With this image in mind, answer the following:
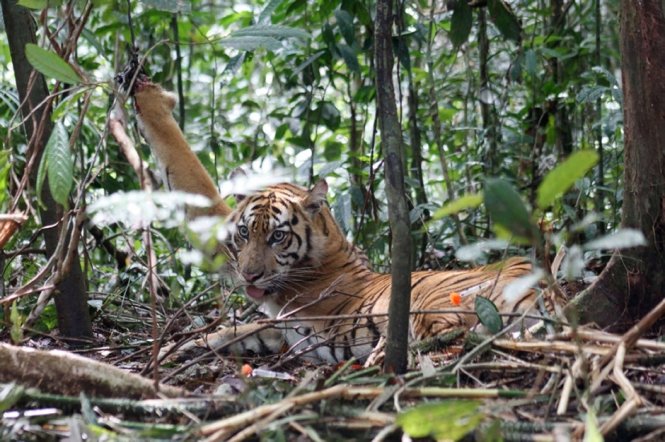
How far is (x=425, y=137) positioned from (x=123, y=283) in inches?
86.0

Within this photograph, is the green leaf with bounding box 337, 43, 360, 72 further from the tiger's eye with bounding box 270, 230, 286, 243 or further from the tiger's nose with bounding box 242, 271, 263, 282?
the tiger's nose with bounding box 242, 271, 263, 282

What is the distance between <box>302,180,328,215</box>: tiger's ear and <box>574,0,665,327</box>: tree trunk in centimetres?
188

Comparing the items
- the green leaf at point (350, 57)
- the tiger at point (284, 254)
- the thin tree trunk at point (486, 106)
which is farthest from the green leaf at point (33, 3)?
the thin tree trunk at point (486, 106)

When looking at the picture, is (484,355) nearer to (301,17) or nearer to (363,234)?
(363,234)

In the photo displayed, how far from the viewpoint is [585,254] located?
3.89m

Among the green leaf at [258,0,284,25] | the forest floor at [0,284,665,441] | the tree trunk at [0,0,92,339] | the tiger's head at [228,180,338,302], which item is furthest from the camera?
the tiger's head at [228,180,338,302]

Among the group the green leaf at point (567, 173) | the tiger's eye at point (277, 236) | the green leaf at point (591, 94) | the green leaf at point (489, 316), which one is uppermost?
the green leaf at point (591, 94)

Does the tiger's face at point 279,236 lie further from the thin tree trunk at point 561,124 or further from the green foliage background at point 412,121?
the thin tree trunk at point 561,124

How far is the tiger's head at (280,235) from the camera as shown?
4.30 m

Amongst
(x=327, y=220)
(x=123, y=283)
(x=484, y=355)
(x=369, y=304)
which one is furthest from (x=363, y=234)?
(x=484, y=355)

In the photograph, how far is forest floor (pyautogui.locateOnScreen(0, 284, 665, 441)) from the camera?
179 centimetres

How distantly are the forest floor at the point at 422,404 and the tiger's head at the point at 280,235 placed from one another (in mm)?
1916

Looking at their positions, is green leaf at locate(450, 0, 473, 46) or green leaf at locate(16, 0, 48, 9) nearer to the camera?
green leaf at locate(16, 0, 48, 9)


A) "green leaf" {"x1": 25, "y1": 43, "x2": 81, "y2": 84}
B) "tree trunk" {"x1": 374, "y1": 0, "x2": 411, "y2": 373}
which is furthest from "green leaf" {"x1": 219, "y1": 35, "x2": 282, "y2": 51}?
"green leaf" {"x1": 25, "y1": 43, "x2": 81, "y2": 84}
